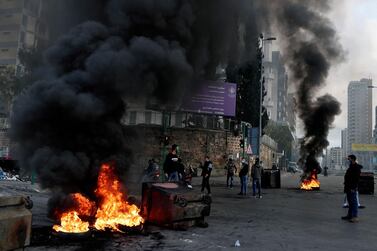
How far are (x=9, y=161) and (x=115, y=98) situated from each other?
1709cm

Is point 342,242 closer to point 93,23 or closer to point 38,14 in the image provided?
point 93,23

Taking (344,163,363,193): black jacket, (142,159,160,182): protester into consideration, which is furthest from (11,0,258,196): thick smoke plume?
(142,159,160,182): protester

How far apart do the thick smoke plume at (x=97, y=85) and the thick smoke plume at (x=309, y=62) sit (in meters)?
6.34

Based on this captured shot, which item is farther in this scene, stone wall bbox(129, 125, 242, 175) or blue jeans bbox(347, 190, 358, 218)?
stone wall bbox(129, 125, 242, 175)

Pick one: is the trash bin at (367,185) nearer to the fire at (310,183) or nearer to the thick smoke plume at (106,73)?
the fire at (310,183)

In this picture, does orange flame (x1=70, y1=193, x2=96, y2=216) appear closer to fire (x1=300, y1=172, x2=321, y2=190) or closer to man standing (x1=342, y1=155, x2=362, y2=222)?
man standing (x1=342, y1=155, x2=362, y2=222)

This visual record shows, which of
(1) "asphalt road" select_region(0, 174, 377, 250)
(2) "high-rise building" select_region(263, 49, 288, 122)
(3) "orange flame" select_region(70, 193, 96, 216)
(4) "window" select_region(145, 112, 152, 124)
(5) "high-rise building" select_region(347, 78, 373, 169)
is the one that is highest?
(2) "high-rise building" select_region(263, 49, 288, 122)

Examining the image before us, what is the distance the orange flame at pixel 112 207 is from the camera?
25.0 feet

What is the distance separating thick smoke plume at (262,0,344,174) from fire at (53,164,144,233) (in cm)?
936

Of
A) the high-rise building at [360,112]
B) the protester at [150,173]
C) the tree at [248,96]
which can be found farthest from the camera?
the high-rise building at [360,112]

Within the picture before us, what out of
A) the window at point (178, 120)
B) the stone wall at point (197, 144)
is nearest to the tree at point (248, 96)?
the stone wall at point (197, 144)

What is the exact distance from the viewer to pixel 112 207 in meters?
7.73

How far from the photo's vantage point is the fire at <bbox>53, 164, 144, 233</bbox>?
294 inches

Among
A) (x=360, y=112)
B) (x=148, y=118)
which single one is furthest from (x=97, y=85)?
(x=360, y=112)
